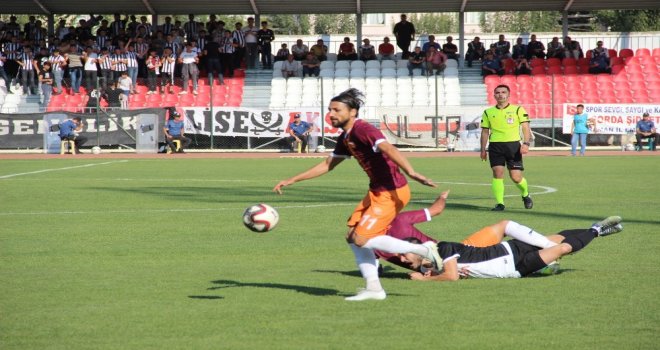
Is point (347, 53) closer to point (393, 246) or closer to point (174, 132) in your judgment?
point (174, 132)

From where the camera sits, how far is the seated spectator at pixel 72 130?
35062 millimetres

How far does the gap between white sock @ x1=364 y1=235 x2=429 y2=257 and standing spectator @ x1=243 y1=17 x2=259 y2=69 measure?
3504 cm

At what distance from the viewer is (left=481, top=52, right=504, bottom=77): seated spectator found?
4194 cm

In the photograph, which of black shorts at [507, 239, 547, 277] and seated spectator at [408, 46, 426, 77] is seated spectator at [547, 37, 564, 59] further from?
black shorts at [507, 239, 547, 277]

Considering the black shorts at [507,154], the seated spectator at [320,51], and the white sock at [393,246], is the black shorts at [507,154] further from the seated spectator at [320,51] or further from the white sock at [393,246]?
the seated spectator at [320,51]

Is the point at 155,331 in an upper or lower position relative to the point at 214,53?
lower

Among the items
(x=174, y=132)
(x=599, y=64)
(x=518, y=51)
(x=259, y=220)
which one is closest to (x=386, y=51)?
(x=518, y=51)

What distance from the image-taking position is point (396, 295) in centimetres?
819

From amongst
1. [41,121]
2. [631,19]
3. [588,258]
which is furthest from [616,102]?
[631,19]

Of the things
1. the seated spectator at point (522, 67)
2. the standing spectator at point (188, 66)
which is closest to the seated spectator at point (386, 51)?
the seated spectator at point (522, 67)

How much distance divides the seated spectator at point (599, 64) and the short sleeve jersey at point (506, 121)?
90.0ft

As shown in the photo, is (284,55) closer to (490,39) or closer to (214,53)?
(214,53)

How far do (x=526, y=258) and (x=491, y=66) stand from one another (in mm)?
33873

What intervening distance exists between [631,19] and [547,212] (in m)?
66.6
